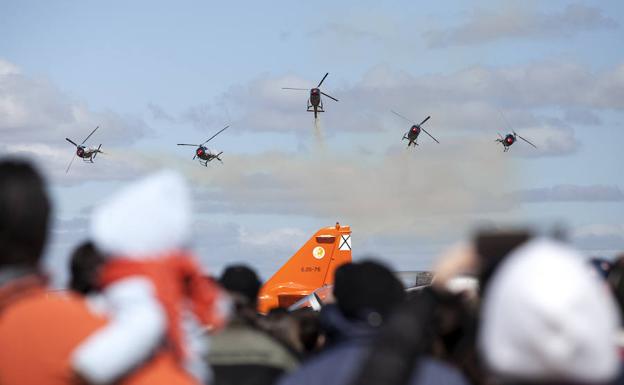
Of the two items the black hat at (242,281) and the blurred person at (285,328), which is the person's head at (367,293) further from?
the blurred person at (285,328)

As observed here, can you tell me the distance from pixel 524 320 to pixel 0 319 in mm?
1765

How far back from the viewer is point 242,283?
315 inches

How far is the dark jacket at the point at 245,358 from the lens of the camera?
22.8ft

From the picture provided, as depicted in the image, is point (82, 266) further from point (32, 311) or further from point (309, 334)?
point (309, 334)

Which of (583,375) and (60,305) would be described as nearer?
(583,375)

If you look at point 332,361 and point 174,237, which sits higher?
point 174,237

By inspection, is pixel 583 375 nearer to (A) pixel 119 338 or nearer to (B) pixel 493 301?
(B) pixel 493 301

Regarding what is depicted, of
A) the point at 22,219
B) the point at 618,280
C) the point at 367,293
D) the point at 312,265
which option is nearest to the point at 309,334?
the point at 618,280

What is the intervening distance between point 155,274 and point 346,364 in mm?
1583

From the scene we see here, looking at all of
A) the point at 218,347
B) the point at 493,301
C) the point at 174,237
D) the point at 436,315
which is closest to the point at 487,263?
the point at 436,315

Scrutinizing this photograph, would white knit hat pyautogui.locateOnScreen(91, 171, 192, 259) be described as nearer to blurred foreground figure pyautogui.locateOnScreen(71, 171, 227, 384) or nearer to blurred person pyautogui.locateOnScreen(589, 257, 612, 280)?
blurred foreground figure pyautogui.locateOnScreen(71, 171, 227, 384)

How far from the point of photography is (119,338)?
3332mm

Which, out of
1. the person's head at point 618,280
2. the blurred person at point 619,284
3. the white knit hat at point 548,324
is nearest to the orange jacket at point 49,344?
A: the white knit hat at point 548,324

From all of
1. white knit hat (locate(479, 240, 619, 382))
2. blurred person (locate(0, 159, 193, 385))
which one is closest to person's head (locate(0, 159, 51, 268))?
blurred person (locate(0, 159, 193, 385))
